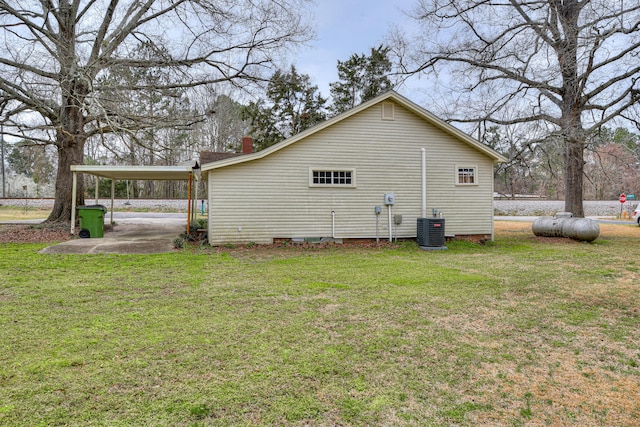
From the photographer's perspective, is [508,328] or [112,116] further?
[112,116]

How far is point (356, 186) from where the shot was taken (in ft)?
35.5

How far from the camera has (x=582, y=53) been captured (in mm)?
11164

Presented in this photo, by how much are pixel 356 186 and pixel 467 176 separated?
3684 mm

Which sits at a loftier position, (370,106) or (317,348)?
(370,106)

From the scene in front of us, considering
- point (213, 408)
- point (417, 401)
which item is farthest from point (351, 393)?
point (213, 408)

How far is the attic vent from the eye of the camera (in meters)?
10.9

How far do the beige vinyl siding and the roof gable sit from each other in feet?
0.57

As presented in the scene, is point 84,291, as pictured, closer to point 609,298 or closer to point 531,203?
point 609,298

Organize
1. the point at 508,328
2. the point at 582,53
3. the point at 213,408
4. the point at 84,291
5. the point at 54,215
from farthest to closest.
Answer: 1. the point at 54,215
2. the point at 582,53
3. the point at 84,291
4. the point at 508,328
5. the point at 213,408

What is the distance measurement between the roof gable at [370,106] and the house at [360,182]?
0.10 ft

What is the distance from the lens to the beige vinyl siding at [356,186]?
401 inches

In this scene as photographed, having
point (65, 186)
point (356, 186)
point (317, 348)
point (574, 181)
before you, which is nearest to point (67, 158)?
point (65, 186)

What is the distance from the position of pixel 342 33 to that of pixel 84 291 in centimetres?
1527

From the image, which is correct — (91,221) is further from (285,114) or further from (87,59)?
(285,114)
